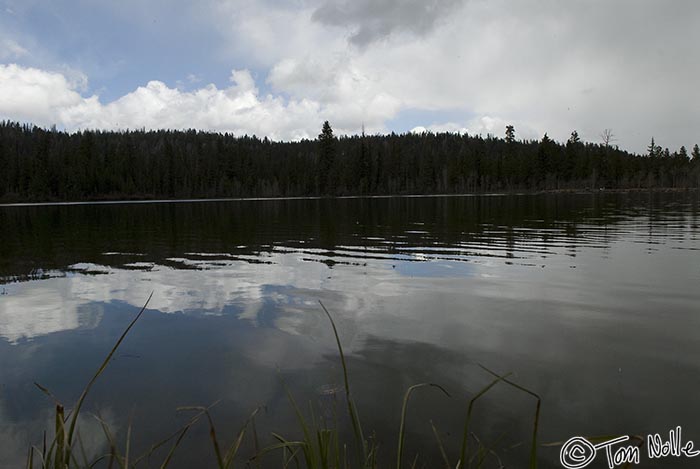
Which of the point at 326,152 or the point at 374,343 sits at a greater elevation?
the point at 326,152

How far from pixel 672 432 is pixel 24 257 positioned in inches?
792

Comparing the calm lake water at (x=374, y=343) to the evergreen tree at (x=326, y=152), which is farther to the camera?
the evergreen tree at (x=326, y=152)

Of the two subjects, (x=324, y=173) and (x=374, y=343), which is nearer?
(x=374, y=343)

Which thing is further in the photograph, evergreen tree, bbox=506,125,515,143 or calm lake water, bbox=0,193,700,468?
evergreen tree, bbox=506,125,515,143

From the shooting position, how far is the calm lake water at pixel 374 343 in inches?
194

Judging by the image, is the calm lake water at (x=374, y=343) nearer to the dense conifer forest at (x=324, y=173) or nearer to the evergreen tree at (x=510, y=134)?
the dense conifer forest at (x=324, y=173)

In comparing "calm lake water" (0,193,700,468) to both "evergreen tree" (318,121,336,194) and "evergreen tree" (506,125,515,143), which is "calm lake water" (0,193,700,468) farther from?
"evergreen tree" (506,125,515,143)

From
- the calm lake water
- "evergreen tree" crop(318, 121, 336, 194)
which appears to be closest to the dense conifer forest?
"evergreen tree" crop(318, 121, 336, 194)

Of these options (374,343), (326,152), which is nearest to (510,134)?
(326,152)

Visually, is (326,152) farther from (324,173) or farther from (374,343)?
(374,343)

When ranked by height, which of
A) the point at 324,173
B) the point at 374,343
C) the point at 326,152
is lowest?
the point at 374,343

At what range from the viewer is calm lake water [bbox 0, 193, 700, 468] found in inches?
194

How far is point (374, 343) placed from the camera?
291 inches

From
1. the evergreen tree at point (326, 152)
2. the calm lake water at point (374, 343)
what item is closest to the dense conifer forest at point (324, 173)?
the evergreen tree at point (326, 152)
